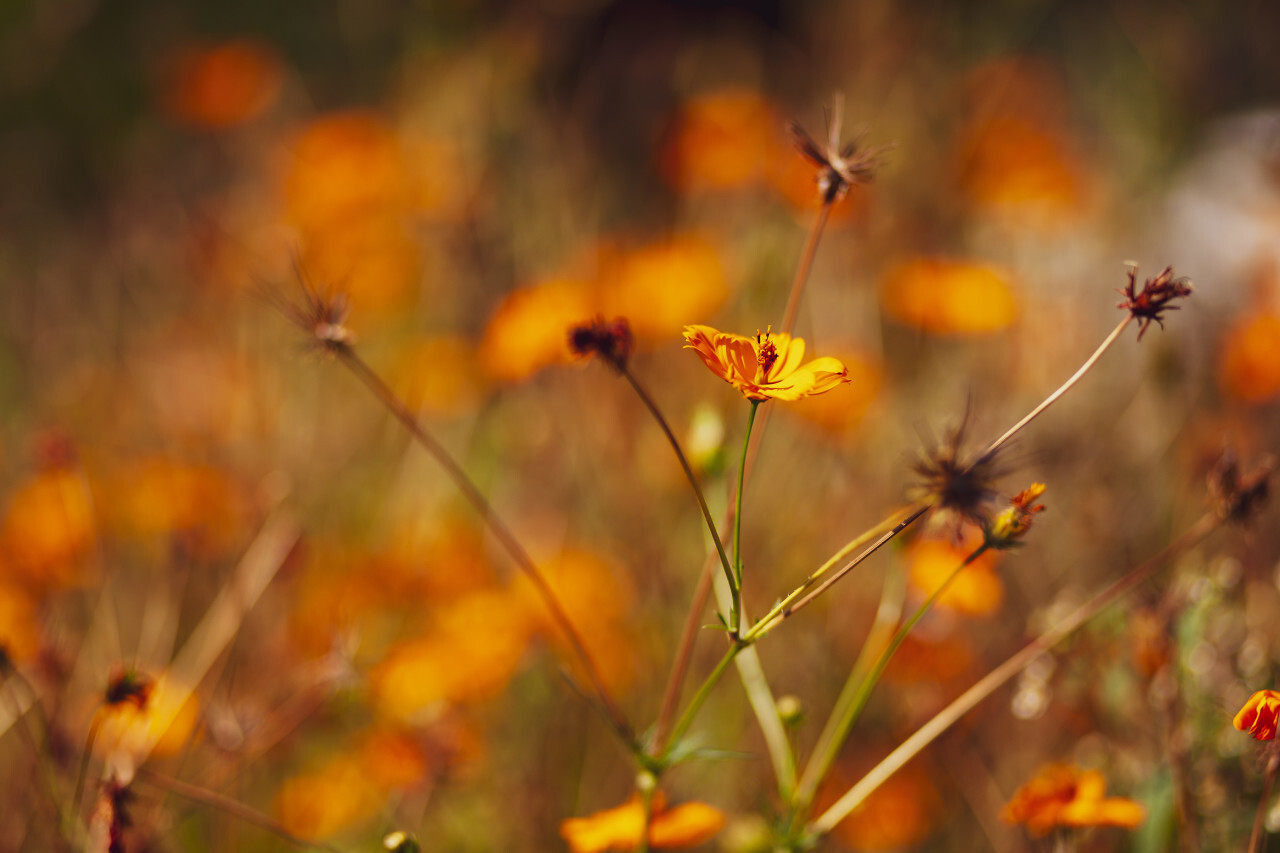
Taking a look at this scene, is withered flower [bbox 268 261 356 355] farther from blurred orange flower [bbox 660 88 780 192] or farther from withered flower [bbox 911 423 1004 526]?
→ blurred orange flower [bbox 660 88 780 192]

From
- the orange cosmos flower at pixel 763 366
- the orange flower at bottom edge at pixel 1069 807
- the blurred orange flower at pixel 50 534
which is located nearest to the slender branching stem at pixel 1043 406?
the orange cosmos flower at pixel 763 366

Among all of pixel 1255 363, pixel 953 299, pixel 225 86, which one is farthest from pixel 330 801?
pixel 225 86

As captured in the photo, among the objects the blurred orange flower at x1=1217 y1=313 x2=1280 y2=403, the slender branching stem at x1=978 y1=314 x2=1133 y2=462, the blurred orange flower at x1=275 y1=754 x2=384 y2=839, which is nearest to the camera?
the slender branching stem at x1=978 y1=314 x2=1133 y2=462

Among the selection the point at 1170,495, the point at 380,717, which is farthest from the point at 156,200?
the point at 1170,495

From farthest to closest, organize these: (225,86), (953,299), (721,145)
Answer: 1. (225,86)
2. (721,145)
3. (953,299)

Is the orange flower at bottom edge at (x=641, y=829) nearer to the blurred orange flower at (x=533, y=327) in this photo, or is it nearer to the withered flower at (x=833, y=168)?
the withered flower at (x=833, y=168)

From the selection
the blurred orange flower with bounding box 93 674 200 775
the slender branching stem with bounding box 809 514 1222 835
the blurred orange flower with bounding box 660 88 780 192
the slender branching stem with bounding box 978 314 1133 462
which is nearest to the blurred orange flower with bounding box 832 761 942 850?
the slender branching stem with bounding box 809 514 1222 835

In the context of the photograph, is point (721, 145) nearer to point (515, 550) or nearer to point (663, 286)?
point (663, 286)
